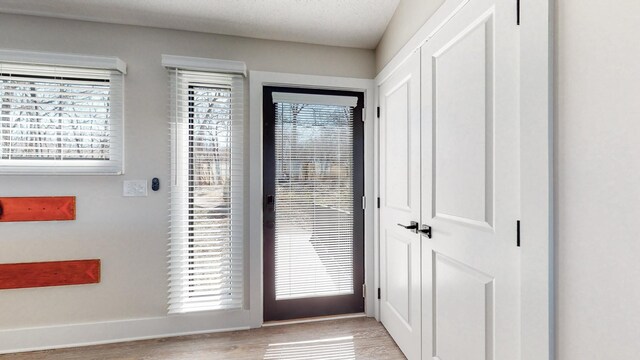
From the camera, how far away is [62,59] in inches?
77.0

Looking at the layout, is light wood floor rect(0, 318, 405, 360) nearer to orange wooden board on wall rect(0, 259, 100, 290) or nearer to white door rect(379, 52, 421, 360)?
white door rect(379, 52, 421, 360)

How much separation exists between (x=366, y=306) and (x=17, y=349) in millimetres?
2560

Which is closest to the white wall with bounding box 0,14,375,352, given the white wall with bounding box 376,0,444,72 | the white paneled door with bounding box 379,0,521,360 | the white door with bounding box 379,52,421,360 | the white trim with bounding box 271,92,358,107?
the white trim with bounding box 271,92,358,107

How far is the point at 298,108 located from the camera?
2375 mm

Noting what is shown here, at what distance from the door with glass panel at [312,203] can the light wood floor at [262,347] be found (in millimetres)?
223

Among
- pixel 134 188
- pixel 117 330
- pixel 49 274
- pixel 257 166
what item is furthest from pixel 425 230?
pixel 49 274

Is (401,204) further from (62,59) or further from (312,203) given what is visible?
(62,59)

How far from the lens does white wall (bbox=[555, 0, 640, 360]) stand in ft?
2.30

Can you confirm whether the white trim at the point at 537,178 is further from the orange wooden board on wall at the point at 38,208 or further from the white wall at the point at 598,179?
the orange wooden board on wall at the point at 38,208

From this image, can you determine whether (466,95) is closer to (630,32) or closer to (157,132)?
(630,32)

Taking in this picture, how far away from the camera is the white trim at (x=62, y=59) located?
6.20 ft

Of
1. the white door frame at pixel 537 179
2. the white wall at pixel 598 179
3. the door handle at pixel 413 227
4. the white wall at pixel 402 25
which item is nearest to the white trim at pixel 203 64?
the white wall at pixel 402 25

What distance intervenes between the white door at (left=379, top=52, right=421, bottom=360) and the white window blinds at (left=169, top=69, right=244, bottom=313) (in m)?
1.16

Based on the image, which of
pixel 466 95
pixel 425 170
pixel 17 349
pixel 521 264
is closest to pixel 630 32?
pixel 466 95
